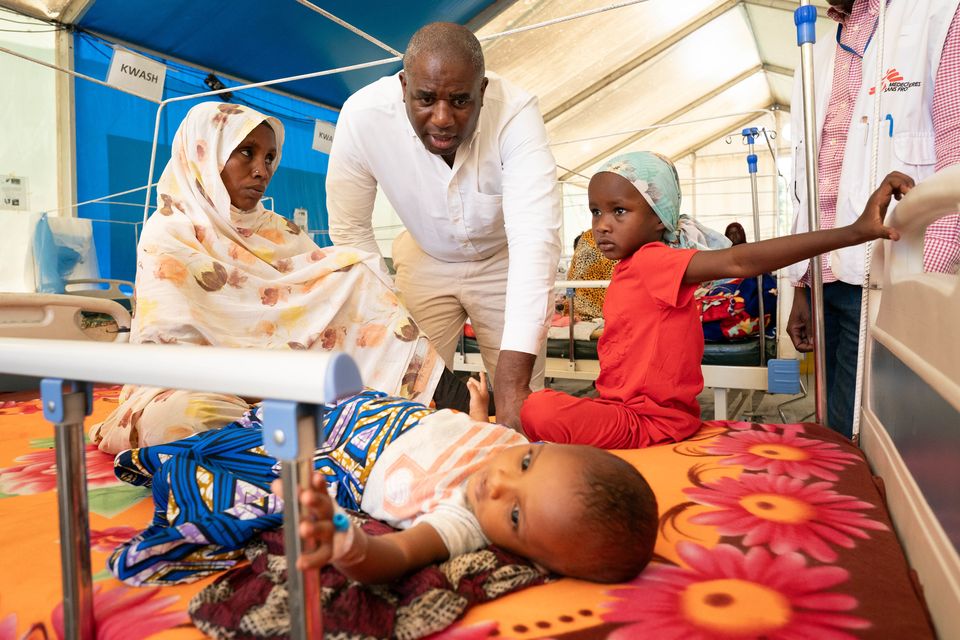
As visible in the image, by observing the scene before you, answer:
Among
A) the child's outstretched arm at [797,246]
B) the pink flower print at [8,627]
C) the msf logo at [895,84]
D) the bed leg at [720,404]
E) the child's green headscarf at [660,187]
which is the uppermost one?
the msf logo at [895,84]

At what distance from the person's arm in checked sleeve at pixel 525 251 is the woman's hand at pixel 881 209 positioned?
35.0 inches

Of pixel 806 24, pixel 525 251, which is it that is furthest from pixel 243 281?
pixel 806 24

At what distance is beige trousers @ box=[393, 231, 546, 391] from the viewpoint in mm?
2623

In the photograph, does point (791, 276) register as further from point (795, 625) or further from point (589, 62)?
point (589, 62)

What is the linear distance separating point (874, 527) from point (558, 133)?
10.2 m

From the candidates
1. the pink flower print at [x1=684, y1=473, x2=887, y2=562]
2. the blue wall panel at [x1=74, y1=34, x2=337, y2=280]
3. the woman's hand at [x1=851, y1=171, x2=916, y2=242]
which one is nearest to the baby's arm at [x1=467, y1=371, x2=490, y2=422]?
the pink flower print at [x1=684, y1=473, x2=887, y2=562]

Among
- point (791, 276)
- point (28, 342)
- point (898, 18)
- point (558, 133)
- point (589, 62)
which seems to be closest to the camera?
point (28, 342)

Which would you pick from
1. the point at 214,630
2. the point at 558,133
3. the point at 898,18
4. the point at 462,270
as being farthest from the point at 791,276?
the point at 558,133

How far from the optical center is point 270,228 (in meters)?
2.63

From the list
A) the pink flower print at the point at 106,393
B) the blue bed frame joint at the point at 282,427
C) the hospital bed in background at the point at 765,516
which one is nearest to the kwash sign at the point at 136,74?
the pink flower print at the point at 106,393

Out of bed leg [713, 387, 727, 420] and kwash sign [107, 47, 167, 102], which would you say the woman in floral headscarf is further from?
kwash sign [107, 47, 167, 102]

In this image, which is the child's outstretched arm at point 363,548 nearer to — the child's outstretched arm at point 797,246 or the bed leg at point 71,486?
the bed leg at point 71,486

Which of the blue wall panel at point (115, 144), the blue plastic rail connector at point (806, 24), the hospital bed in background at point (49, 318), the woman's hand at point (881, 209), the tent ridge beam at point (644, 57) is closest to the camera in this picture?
the woman's hand at point (881, 209)

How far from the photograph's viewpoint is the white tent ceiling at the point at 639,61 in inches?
316
